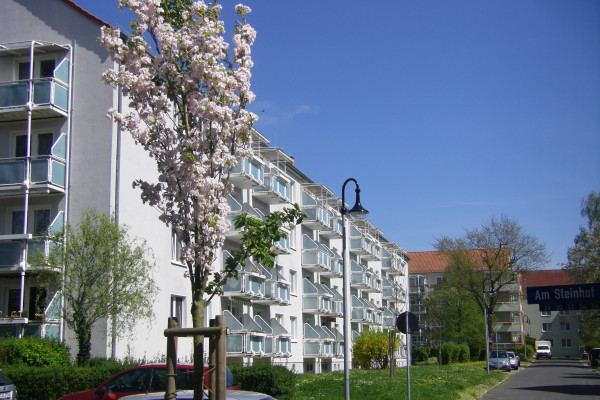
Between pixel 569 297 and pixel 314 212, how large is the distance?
27.6m

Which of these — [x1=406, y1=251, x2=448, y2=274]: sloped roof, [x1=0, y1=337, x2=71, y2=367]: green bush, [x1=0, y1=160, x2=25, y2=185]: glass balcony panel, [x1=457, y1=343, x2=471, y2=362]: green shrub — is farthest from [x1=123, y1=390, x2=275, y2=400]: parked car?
[x1=406, y1=251, x2=448, y2=274]: sloped roof

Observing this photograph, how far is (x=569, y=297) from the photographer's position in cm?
1602

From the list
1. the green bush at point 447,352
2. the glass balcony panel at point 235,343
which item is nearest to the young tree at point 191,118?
the glass balcony panel at point 235,343

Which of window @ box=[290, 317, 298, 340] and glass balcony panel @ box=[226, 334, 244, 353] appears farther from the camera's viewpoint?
window @ box=[290, 317, 298, 340]

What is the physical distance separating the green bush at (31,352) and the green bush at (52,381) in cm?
199

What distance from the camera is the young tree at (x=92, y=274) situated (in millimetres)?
20000

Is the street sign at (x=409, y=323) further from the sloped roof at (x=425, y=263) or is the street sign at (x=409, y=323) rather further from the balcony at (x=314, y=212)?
the sloped roof at (x=425, y=263)

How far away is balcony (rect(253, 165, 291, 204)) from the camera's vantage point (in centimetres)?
3466

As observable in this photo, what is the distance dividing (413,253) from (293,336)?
84426 millimetres

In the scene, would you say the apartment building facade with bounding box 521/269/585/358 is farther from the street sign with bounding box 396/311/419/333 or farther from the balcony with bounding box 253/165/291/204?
the street sign with bounding box 396/311/419/333

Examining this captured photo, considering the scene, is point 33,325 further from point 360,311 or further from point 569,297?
point 360,311

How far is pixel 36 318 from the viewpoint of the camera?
72.4 feet

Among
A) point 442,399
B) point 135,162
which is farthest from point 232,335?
point 442,399

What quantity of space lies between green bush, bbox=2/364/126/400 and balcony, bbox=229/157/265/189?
13528mm
